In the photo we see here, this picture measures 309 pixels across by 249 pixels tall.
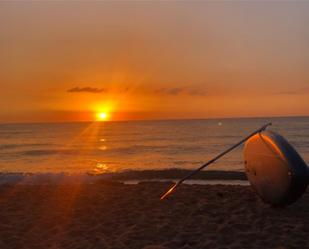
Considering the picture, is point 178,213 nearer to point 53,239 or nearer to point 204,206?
point 204,206

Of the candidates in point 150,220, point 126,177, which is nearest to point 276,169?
point 150,220

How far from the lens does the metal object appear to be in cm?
721

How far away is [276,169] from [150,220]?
2.45 m

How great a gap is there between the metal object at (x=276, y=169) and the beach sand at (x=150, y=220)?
374mm

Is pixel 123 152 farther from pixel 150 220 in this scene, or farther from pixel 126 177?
pixel 150 220

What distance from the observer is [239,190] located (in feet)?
33.5

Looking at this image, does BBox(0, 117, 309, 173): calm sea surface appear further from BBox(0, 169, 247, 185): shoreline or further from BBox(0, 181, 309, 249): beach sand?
BBox(0, 181, 309, 249): beach sand

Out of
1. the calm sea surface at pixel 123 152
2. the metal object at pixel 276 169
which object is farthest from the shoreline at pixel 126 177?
the metal object at pixel 276 169

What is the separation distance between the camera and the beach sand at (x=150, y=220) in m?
6.36

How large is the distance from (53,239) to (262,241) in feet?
10.8

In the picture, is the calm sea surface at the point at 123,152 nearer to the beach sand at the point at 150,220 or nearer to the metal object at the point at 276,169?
the beach sand at the point at 150,220

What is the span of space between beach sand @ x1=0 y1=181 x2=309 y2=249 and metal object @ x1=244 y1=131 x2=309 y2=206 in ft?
1.23

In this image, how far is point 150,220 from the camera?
753 centimetres

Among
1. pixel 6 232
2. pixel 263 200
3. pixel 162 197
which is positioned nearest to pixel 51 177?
pixel 162 197
